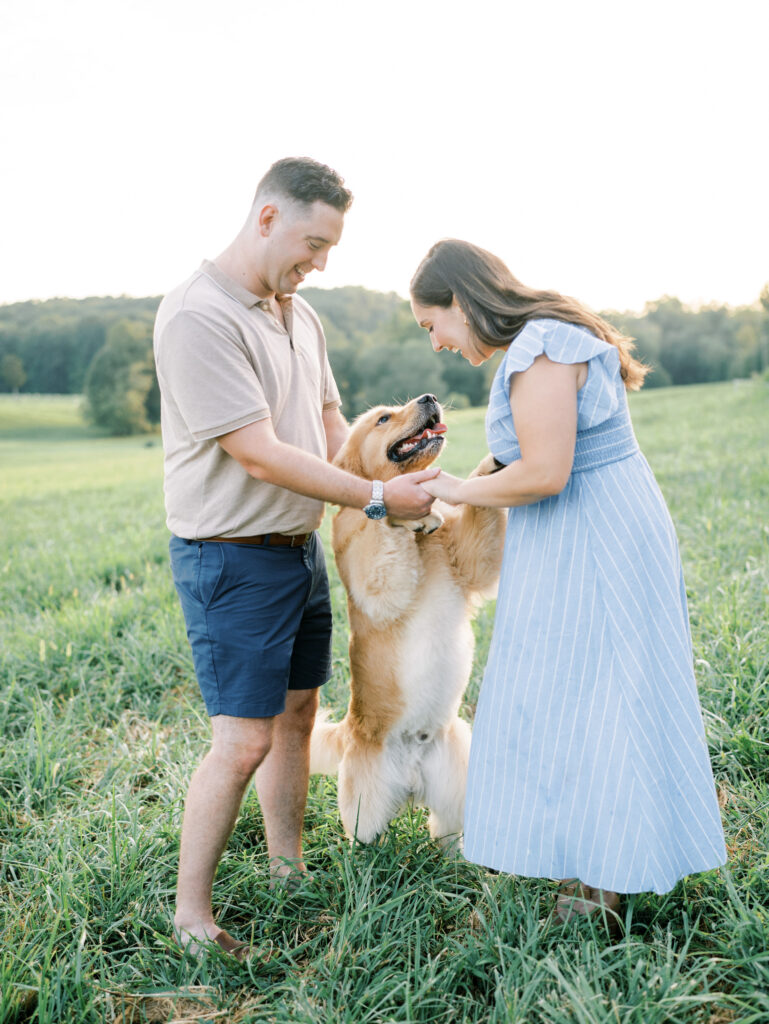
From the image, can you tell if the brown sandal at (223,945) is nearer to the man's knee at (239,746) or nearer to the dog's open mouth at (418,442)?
the man's knee at (239,746)

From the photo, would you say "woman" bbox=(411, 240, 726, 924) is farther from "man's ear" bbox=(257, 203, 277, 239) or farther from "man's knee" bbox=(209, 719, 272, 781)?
"man's knee" bbox=(209, 719, 272, 781)

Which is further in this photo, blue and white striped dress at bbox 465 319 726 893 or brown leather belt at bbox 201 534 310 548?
brown leather belt at bbox 201 534 310 548

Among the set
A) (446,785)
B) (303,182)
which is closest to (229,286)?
(303,182)

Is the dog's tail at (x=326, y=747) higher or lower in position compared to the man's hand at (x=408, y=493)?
lower

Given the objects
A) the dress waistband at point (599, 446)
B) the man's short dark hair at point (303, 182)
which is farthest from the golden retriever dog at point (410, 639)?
the man's short dark hair at point (303, 182)

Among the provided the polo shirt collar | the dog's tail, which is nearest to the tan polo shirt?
the polo shirt collar

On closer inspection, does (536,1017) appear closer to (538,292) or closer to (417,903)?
(417,903)

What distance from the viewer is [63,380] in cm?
3281

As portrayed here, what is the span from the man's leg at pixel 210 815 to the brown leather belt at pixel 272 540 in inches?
23.3

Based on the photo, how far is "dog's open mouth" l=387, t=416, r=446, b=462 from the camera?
115 inches

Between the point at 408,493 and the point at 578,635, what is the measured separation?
2.50ft

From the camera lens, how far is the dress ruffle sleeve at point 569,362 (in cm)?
208

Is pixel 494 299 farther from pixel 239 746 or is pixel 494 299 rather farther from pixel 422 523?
pixel 239 746

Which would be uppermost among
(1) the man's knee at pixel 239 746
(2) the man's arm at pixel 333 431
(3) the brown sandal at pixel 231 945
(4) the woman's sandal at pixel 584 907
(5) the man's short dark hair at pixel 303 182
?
(5) the man's short dark hair at pixel 303 182
